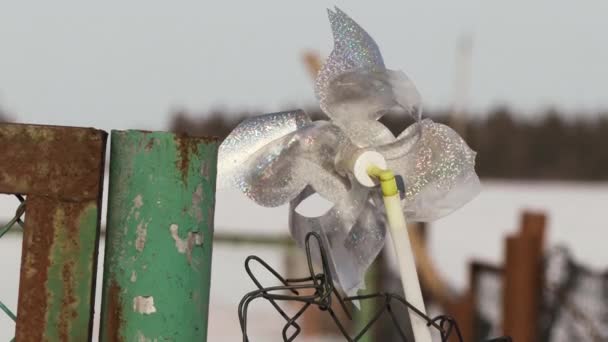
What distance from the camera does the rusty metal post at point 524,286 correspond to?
569cm

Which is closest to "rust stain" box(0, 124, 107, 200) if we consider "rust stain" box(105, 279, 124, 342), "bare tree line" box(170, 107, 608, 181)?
"rust stain" box(105, 279, 124, 342)

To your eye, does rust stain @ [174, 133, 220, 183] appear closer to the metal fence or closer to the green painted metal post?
the green painted metal post

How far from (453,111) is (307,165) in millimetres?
38160

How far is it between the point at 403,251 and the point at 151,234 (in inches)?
11.3

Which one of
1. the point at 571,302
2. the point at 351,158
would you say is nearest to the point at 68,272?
the point at 351,158

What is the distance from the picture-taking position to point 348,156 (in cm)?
146

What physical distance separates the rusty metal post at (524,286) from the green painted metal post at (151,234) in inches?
178

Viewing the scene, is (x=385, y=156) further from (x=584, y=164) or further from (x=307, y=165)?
(x=584, y=164)

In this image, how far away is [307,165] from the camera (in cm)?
149

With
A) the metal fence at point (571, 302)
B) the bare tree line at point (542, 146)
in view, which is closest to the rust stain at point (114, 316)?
the metal fence at point (571, 302)

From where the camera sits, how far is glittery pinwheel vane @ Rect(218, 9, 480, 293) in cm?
146

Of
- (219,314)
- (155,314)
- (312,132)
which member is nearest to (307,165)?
(312,132)

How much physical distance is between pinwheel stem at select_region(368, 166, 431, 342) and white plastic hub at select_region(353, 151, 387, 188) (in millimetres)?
34

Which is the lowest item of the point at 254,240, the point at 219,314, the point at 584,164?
the point at 219,314
